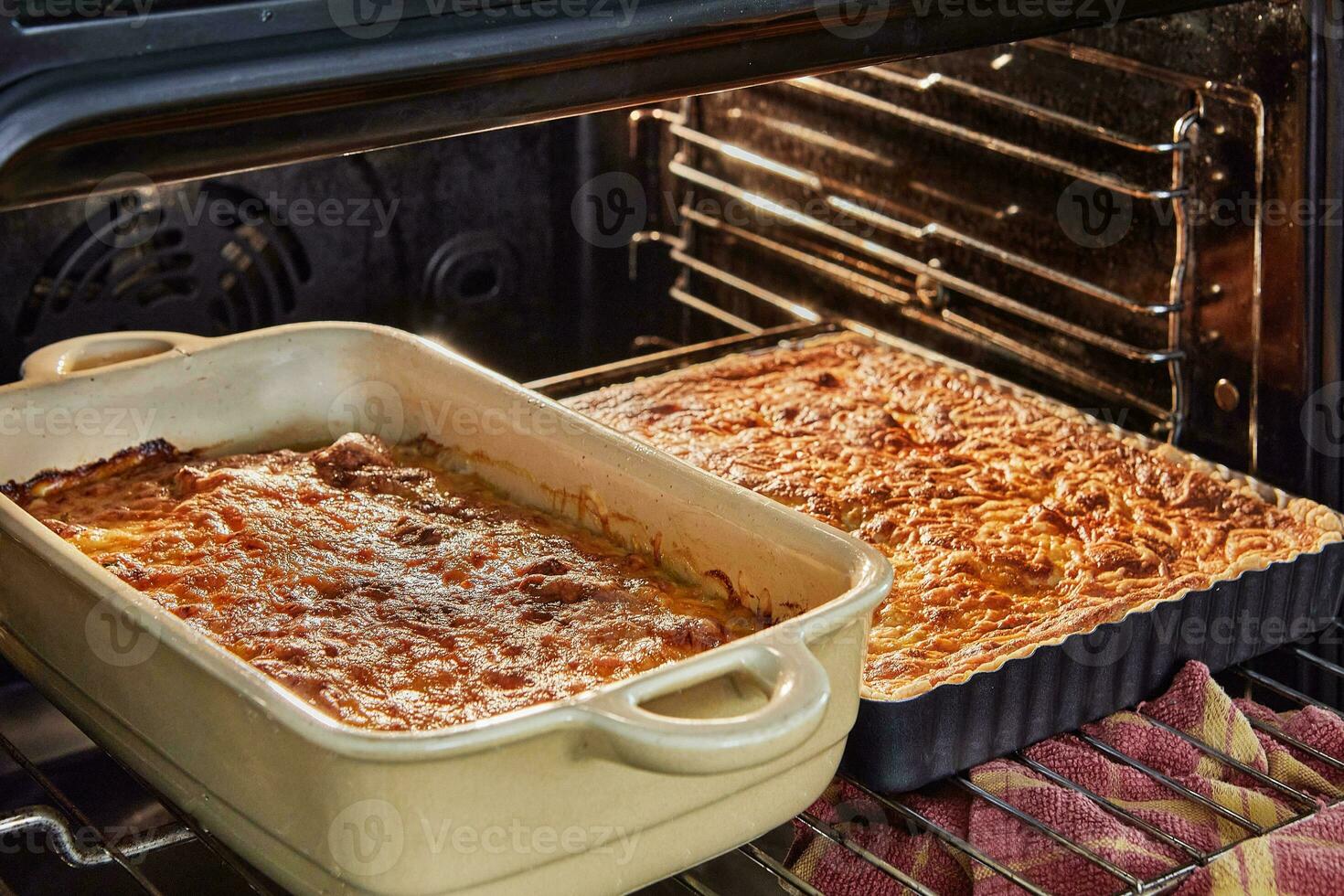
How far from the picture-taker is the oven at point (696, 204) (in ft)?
3.01

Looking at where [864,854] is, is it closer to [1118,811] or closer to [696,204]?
[1118,811]

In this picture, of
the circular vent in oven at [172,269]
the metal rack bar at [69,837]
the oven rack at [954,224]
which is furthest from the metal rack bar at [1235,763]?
the circular vent in oven at [172,269]

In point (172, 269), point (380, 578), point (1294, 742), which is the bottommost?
point (1294, 742)

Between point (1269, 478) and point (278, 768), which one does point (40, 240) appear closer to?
point (278, 768)

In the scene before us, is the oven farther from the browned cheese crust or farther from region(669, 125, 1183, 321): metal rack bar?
the browned cheese crust

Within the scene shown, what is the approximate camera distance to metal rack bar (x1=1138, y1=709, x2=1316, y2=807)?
1295 millimetres

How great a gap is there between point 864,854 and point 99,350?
0.87m

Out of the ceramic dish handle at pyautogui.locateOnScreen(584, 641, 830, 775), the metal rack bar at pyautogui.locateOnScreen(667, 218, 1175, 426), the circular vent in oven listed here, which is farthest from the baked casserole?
the circular vent in oven

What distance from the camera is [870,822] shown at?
129cm

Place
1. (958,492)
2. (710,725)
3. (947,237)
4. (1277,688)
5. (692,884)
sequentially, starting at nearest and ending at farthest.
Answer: (710,725), (692,884), (1277,688), (958,492), (947,237)

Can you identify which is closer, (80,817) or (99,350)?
(80,817)

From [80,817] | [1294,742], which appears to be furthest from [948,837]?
[80,817]

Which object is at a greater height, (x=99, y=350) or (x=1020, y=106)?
(x=1020, y=106)

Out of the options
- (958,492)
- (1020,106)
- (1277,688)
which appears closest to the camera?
(1277,688)
